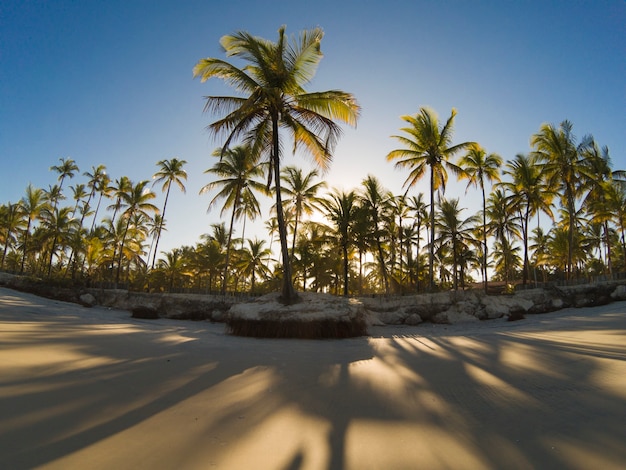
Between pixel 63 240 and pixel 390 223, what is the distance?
33.1 metres

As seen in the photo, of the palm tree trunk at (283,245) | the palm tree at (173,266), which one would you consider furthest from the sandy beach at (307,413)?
the palm tree at (173,266)

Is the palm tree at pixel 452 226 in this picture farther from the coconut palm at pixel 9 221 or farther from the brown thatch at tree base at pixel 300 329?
the coconut palm at pixel 9 221

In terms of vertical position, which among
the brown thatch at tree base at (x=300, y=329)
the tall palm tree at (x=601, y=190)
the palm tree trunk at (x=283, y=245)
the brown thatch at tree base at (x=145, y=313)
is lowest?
the brown thatch at tree base at (x=145, y=313)

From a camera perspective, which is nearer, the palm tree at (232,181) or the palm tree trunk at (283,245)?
the palm tree trunk at (283,245)

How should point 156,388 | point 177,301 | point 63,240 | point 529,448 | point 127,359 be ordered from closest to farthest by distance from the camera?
point 529,448
point 156,388
point 127,359
point 177,301
point 63,240

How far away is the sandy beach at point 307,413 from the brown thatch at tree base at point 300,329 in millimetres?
5435

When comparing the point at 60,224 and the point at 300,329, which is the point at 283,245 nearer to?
the point at 300,329

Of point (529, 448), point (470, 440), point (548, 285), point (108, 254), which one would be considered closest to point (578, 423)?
point (529, 448)

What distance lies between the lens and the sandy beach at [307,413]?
65.7 inches

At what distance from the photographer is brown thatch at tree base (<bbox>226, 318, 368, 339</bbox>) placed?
9.46 m

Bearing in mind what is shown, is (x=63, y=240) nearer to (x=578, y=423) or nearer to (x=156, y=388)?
(x=156, y=388)

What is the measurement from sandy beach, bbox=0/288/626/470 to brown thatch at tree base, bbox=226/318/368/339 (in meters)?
5.44

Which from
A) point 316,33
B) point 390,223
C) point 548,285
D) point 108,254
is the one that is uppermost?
point 316,33

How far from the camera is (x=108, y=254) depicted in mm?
32875
